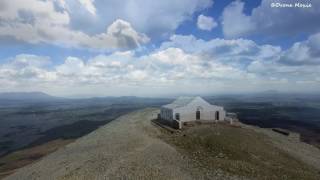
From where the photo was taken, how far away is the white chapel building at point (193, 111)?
46.8 metres

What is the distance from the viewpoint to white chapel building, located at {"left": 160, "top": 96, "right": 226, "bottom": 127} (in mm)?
46844

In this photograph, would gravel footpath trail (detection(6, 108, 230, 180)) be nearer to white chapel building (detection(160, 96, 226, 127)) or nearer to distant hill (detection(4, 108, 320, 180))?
distant hill (detection(4, 108, 320, 180))

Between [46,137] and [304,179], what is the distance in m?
94.2

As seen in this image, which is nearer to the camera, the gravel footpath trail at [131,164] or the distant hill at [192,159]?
the gravel footpath trail at [131,164]

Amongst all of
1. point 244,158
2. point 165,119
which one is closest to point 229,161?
point 244,158

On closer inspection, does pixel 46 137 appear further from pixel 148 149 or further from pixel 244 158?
pixel 244 158

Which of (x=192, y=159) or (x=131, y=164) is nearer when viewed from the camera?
(x=131, y=164)

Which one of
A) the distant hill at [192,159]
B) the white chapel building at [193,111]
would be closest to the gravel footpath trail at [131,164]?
the distant hill at [192,159]

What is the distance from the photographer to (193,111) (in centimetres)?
4744

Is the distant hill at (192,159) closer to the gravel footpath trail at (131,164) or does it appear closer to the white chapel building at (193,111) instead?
the gravel footpath trail at (131,164)

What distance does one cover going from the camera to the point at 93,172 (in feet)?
90.7

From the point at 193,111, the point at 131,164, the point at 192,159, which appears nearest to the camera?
the point at 131,164

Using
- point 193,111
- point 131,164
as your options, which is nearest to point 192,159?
point 131,164

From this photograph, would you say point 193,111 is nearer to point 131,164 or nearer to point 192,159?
point 192,159
